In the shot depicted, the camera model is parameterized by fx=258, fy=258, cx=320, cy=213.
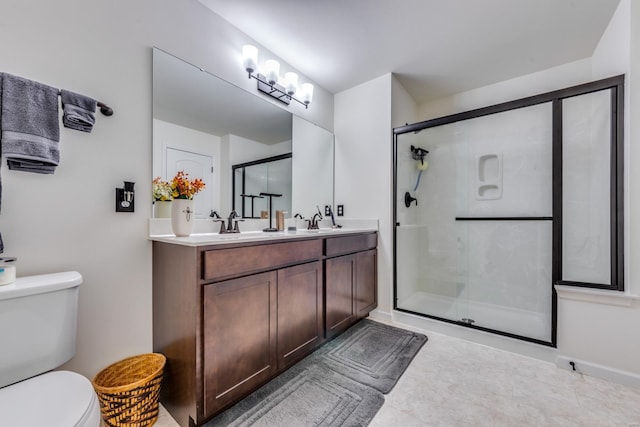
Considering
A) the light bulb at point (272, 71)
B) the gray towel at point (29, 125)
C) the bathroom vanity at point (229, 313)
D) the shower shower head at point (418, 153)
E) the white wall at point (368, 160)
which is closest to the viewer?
the gray towel at point (29, 125)

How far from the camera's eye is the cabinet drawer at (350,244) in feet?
6.51

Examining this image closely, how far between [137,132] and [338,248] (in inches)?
59.9

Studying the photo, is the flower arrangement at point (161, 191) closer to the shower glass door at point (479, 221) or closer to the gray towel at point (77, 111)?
the gray towel at point (77, 111)

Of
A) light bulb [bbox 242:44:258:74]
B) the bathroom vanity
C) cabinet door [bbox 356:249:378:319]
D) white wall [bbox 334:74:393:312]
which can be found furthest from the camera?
white wall [bbox 334:74:393:312]

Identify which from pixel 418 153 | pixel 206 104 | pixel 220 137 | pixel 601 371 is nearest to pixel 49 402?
pixel 220 137

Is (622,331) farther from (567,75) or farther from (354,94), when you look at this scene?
(354,94)

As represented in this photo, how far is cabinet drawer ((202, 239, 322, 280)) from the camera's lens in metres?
1.21

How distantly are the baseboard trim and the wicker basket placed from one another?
2.52m

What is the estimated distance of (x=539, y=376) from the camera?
1675 millimetres

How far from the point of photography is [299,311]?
5.53 feet

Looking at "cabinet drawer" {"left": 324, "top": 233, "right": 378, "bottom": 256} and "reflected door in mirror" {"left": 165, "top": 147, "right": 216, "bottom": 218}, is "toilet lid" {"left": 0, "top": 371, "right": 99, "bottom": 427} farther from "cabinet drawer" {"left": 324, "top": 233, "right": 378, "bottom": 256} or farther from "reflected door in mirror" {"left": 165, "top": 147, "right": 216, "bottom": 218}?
"cabinet drawer" {"left": 324, "top": 233, "right": 378, "bottom": 256}

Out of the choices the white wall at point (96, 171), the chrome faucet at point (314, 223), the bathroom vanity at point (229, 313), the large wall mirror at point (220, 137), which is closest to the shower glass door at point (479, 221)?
the chrome faucet at point (314, 223)

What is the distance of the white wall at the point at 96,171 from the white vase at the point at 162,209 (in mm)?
41

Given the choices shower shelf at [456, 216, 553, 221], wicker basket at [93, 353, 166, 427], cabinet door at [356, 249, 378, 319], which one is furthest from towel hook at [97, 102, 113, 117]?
shower shelf at [456, 216, 553, 221]
